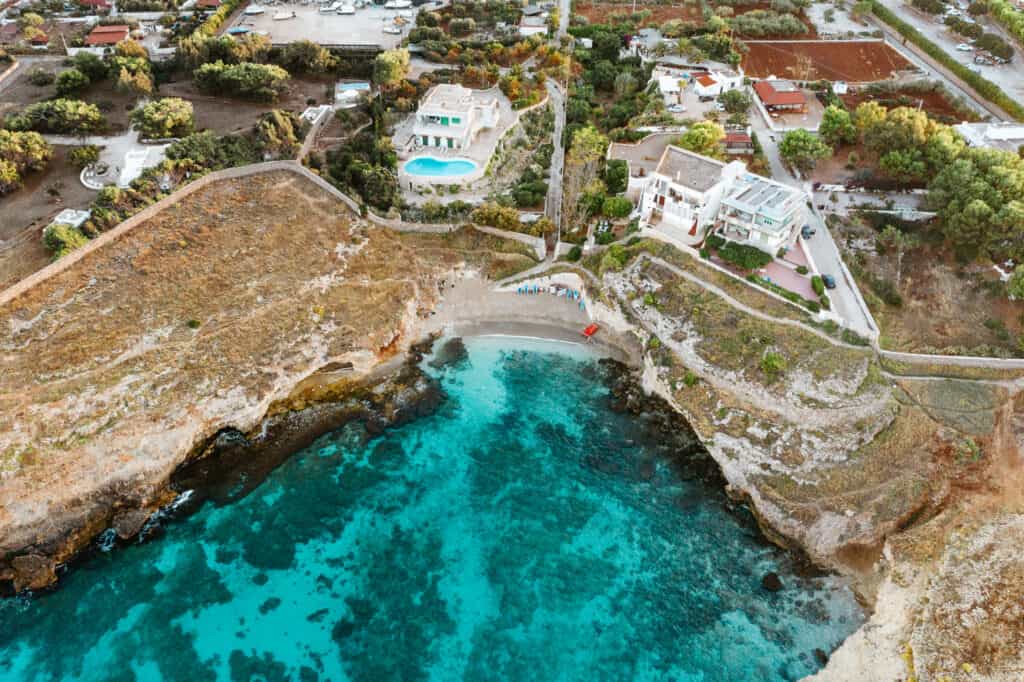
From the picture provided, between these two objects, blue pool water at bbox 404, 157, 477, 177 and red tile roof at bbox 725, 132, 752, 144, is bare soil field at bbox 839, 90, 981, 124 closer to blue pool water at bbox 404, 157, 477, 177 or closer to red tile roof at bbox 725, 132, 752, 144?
red tile roof at bbox 725, 132, 752, 144

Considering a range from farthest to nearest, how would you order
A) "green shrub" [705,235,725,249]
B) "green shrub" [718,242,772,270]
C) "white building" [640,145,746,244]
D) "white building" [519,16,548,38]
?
"white building" [519,16,548,38] < "white building" [640,145,746,244] < "green shrub" [705,235,725,249] < "green shrub" [718,242,772,270]

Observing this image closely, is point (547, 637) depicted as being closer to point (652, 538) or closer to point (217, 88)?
point (652, 538)

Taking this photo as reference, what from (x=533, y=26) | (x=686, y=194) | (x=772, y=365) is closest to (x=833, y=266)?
(x=686, y=194)

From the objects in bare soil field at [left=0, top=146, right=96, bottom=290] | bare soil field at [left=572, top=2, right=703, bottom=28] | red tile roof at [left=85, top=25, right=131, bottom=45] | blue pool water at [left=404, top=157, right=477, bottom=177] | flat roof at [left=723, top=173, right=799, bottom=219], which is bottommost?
bare soil field at [left=0, top=146, right=96, bottom=290]

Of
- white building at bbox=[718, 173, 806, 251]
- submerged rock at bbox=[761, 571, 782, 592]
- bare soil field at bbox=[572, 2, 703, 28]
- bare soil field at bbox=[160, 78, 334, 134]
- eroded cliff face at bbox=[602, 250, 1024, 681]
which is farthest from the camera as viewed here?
bare soil field at bbox=[572, 2, 703, 28]

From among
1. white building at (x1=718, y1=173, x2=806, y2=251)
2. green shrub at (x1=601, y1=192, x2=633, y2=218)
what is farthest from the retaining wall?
white building at (x1=718, y1=173, x2=806, y2=251)

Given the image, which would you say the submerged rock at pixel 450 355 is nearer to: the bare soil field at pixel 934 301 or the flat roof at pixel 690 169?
the flat roof at pixel 690 169

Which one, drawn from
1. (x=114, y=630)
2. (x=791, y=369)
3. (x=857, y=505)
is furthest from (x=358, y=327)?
(x=857, y=505)
